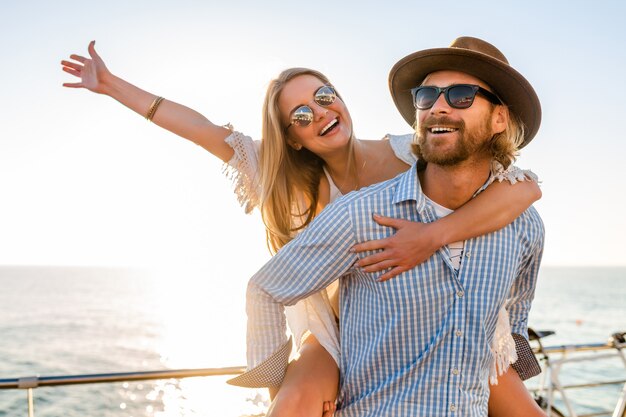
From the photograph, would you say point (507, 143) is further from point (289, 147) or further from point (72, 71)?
point (72, 71)

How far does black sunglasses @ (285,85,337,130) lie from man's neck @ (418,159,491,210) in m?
0.78

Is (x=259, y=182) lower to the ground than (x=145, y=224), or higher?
lower

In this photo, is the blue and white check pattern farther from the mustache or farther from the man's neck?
the mustache

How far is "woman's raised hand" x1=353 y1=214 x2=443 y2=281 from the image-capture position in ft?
7.35

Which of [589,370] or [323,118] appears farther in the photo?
[589,370]

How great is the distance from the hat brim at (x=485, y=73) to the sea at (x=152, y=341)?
3.40 feet

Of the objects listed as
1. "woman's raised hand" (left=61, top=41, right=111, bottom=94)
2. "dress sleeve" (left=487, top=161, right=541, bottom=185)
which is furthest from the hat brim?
"woman's raised hand" (left=61, top=41, right=111, bottom=94)

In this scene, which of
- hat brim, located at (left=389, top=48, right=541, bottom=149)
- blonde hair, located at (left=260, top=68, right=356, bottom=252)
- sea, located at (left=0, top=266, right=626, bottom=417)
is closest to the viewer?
hat brim, located at (left=389, top=48, right=541, bottom=149)

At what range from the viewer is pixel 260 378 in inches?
92.9

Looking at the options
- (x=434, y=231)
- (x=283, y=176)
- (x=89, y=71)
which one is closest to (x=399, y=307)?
(x=434, y=231)

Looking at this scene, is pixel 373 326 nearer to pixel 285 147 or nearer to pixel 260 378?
pixel 260 378

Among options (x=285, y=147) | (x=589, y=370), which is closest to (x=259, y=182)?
(x=285, y=147)

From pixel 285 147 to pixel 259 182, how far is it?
0.20 metres

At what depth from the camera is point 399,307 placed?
2.26m
